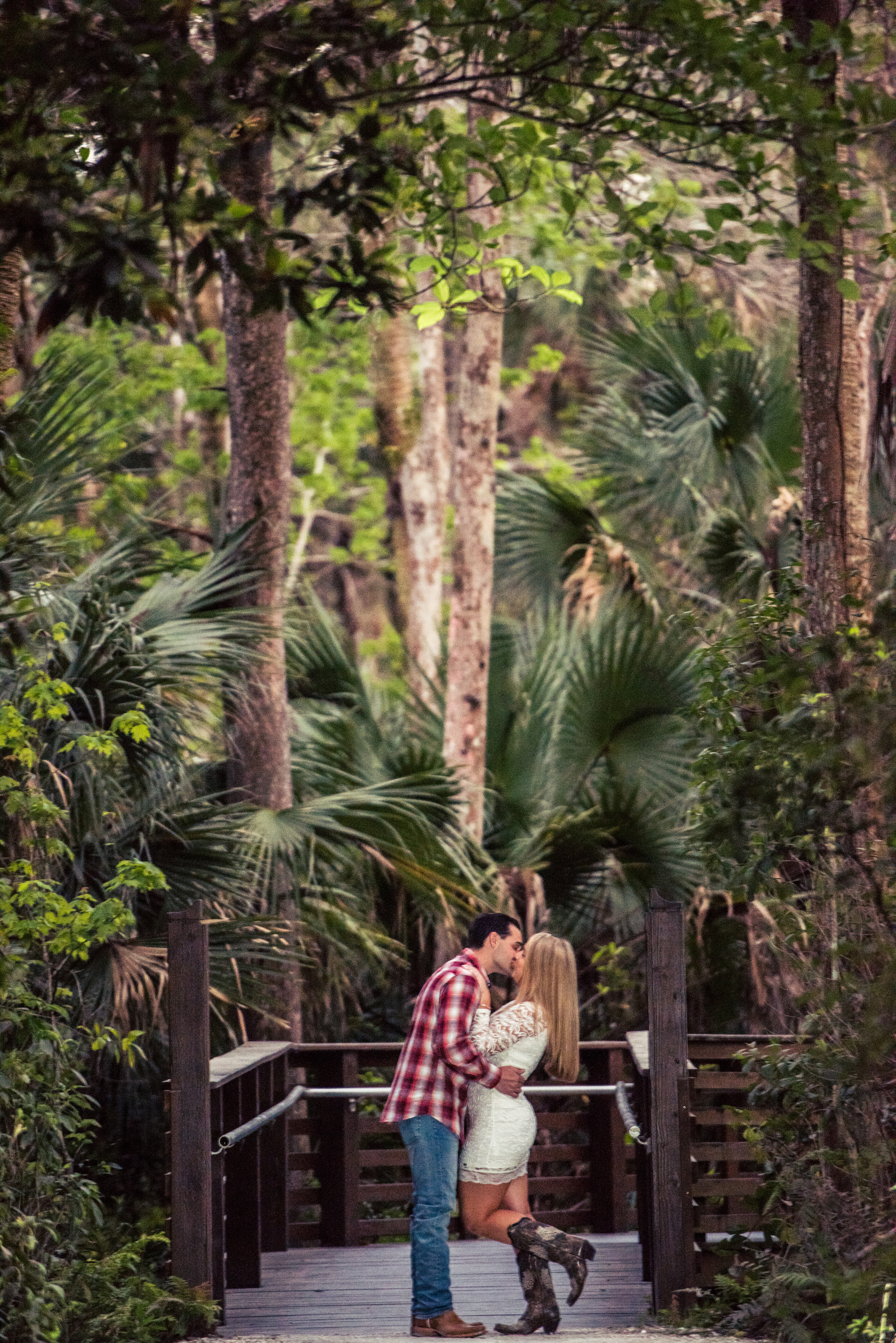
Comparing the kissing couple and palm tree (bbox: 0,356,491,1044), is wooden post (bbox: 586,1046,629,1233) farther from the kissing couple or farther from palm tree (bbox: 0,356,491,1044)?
the kissing couple

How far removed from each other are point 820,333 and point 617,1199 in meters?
4.98

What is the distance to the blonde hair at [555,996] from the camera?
6023 millimetres

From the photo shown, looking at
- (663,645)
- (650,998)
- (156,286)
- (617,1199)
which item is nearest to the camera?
(156,286)

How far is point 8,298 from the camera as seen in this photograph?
22.6 ft

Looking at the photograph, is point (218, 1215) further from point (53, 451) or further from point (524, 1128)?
point (53, 451)

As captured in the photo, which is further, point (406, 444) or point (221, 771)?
point (406, 444)

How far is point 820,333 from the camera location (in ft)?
22.4

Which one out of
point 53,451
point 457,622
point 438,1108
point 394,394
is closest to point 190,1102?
point 438,1108

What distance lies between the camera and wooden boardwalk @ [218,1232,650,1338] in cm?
636

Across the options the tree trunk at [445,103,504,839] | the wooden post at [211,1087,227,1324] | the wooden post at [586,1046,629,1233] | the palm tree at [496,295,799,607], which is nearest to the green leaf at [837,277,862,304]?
the wooden post at [211,1087,227,1324]

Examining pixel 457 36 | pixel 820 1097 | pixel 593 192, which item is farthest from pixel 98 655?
pixel 593 192

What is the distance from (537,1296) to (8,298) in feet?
14.6

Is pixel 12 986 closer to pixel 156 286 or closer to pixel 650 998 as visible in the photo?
pixel 650 998

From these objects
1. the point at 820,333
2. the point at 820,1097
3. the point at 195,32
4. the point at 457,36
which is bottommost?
the point at 820,1097
